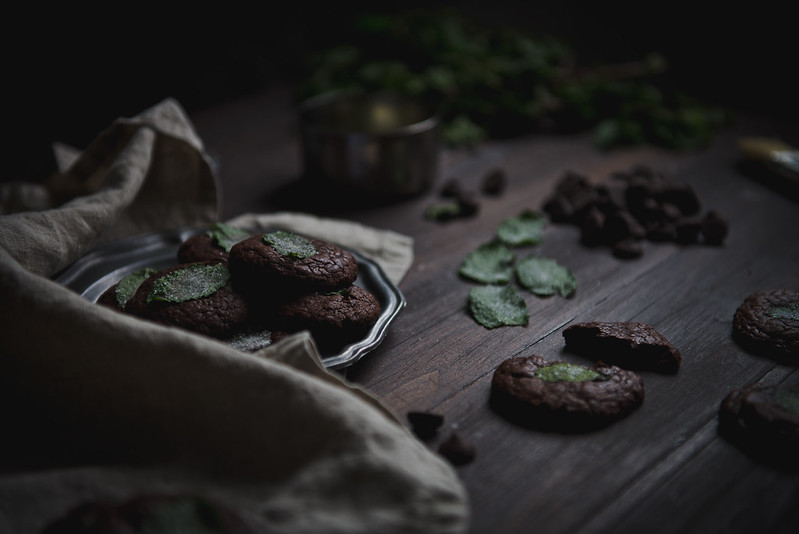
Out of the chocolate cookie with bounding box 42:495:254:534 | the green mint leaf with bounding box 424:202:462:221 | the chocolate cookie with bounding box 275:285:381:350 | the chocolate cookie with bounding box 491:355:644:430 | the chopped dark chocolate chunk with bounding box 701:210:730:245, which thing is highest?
the chocolate cookie with bounding box 42:495:254:534

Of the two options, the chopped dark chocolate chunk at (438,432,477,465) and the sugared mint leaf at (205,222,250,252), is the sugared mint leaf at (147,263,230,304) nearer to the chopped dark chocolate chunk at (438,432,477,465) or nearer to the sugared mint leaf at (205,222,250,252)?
the sugared mint leaf at (205,222,250,252)

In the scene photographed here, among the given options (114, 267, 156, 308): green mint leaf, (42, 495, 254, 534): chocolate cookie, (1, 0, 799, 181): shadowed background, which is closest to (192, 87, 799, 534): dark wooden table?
(42, 495, 254, 534): chocolate cookie

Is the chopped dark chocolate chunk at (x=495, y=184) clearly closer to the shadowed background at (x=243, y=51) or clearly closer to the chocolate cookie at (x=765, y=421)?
the chocolate cookie at (x=765, y=421)

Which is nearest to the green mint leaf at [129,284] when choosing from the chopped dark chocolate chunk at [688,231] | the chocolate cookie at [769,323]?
the chocolate cookie at [769,323]

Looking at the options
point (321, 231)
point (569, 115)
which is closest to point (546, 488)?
point (321, 231)

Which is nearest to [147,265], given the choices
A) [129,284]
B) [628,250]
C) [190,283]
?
[129,284]

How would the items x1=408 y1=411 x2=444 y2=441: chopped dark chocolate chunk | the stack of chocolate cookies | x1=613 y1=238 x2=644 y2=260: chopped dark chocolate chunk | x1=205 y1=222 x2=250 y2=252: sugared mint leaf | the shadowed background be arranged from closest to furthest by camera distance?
1. x1=408 y1=411 x2=444 y2=441: chopped dark chocolate chunk
2. the stack of chocolate cookies
3. x1=205 y1=222 x2=250 y2=252: sugared mint leaf
4. x1=613 y1=238 x2=644 y2=260: chopped dark chocolate chunk
5. the shadowed background

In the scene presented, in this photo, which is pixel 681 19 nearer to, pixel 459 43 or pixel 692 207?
pixel 459 43
